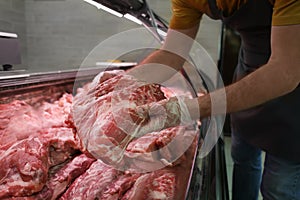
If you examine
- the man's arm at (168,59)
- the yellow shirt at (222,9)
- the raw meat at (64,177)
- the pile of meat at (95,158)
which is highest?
the yellow shirt at (222,9)

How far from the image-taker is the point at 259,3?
1193mm

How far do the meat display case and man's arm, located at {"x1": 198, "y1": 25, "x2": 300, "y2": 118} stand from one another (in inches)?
11.4

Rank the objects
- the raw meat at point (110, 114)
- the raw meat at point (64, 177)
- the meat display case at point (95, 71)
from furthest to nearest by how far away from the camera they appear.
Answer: the meat display case at point (95, 71) < the raw meat at point (64, 177) < the raw meat at point (110, 114)

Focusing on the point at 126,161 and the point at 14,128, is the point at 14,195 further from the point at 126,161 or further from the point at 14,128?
the point at 14,128

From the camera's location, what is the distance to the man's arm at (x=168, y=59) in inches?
45.0

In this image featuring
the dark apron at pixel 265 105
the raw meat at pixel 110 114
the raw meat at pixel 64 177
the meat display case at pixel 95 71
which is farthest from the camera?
the dark apron at pixel 265 105

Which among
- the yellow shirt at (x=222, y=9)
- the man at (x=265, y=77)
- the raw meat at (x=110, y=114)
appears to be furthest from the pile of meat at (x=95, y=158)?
the yellow shirt at (x=222, y=9)

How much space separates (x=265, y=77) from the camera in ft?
2.81

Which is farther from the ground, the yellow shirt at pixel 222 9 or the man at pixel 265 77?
the yellow shirt at pixel 222 9

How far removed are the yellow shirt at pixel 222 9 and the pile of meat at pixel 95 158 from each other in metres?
0.43

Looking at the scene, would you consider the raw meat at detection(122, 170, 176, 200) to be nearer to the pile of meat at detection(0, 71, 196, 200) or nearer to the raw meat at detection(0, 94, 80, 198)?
the pile of meat at detection(0, 71, 196, 200)

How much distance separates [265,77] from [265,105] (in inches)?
21.5

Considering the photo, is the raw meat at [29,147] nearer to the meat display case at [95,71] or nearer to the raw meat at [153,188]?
the meat display case at [95,71]

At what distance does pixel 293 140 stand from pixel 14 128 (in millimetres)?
1161
